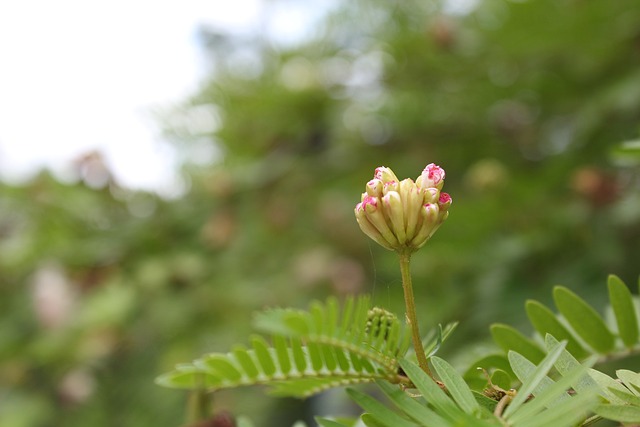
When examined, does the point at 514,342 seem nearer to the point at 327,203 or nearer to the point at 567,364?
the point at 567,364

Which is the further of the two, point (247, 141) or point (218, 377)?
point (247, 141)

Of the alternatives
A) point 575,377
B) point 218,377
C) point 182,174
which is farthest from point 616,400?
point 182,174

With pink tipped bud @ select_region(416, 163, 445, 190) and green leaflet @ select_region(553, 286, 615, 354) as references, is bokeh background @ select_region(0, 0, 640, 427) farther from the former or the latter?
pink tipped bud @ select_region(416, 163, 445, 190)

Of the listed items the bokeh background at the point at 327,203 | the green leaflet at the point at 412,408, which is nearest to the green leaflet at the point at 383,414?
the green leaflet at the point at 412,408

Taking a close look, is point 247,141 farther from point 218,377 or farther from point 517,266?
point 218,377

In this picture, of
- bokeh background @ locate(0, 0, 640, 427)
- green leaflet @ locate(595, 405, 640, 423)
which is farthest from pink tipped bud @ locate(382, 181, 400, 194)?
bokeh background @ locate(0, 0, 640, 427)
